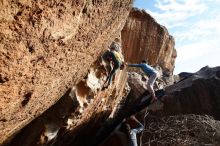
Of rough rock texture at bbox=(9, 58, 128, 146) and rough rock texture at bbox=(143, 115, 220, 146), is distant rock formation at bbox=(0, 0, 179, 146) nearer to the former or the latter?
rough rock texture at bbox=(9, 58, 128, 146)

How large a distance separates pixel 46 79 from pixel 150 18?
48.1 ft

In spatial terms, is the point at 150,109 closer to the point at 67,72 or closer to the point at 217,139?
the point at 217,139

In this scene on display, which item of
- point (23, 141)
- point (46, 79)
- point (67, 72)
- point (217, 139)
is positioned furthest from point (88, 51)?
point (217, 139)

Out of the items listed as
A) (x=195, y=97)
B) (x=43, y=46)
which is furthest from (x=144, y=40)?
(x=43, y=46)

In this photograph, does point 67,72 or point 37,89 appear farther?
point 67,72

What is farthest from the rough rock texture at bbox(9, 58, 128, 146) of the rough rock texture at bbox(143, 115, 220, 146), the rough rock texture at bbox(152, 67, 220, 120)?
the rough rock texture at bbox(152, 67, 220, 120)

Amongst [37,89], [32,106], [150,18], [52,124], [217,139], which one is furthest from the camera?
[150,18]

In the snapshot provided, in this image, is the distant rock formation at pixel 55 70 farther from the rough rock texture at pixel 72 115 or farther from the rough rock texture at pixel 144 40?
the rough rock texture at pixel 144 40

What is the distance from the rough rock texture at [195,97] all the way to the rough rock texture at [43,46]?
6.95 meters

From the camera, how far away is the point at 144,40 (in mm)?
18828

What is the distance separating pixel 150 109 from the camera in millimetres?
13008

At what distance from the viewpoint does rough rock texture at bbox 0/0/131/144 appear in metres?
4.04

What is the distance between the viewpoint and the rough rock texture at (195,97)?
13.4m

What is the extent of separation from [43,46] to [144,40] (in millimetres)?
14552
